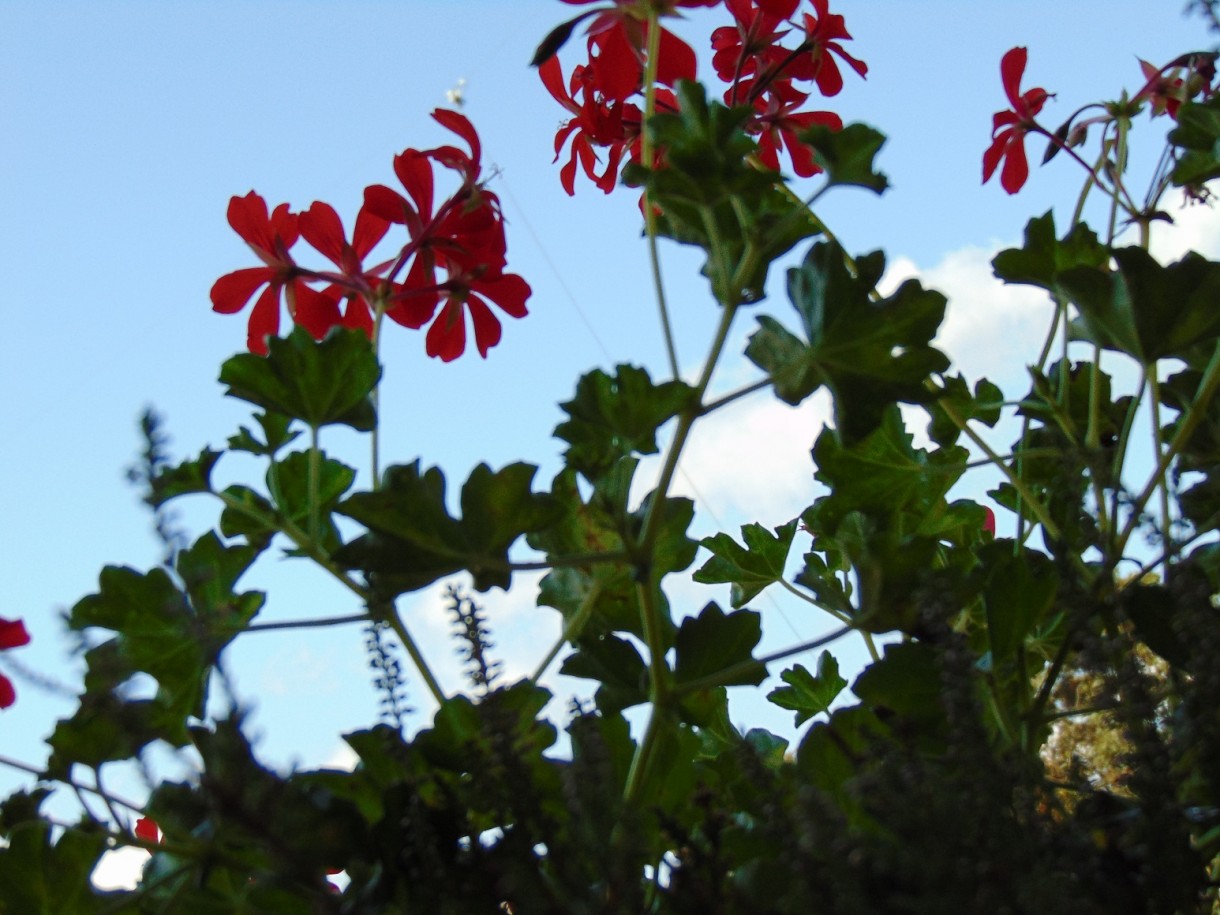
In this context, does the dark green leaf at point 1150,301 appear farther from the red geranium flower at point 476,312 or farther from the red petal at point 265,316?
the red petal at point 265,316

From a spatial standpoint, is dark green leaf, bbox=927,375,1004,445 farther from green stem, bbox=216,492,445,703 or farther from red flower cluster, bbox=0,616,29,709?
red flower cluster, bbox=0,616,29,709

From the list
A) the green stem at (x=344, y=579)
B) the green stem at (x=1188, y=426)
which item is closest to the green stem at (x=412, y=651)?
the green stem at (x=344, y=579)

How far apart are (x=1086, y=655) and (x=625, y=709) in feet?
0.79

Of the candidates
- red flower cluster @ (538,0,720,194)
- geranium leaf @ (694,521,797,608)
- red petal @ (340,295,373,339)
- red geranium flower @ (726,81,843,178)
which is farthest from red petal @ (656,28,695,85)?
geranium leaf @ (694,521,797,608)

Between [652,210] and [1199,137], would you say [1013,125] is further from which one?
[652,210]

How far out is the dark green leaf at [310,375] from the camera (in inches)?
24.8

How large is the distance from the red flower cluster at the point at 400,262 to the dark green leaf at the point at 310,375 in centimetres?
9

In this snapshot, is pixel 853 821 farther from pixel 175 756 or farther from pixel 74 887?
pixel 74 887

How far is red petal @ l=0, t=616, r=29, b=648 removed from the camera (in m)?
0.72

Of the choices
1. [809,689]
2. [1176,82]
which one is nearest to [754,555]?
[809,689]

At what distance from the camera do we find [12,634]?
725 millimetres

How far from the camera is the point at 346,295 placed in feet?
2.54

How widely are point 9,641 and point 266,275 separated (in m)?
0.28

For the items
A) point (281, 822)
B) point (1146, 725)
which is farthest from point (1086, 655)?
point (281, 822)
